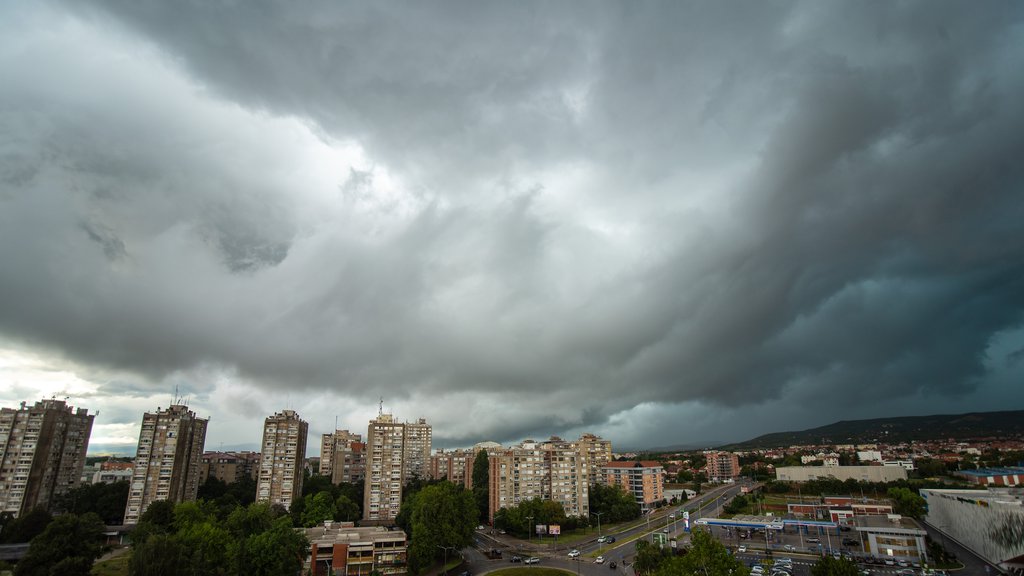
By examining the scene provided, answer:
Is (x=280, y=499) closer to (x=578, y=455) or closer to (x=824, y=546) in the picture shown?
(x=578, y=455)

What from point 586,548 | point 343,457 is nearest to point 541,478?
point 586,548

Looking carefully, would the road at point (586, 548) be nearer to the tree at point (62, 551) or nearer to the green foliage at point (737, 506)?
the green foliage at point (737, 506)

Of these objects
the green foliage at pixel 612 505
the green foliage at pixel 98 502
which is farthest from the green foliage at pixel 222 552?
the green foliage at pixel 612 505

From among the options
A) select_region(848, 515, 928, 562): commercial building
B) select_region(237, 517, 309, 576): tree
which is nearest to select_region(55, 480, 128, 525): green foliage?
select_region(237, 517, 309, 576): tree

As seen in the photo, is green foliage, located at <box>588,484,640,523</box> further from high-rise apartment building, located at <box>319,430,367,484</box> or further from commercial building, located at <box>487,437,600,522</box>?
high-rise apartment building, located at <box>319,430,367,484</box>

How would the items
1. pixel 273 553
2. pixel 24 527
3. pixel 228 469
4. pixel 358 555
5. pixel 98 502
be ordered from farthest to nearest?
pixel 228 469
pixel 98 502
pixel 24 527
pixel 358 555
pixel 273 553

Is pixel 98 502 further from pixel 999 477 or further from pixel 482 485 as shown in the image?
pixel 999 477

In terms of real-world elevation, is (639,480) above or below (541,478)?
below
